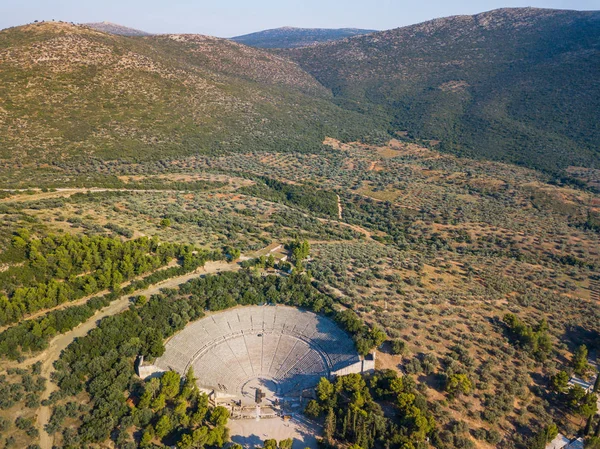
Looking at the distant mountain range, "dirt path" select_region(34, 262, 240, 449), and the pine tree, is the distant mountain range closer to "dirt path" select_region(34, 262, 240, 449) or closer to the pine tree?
"dirt path" select_region(34, 262, 240, 449)

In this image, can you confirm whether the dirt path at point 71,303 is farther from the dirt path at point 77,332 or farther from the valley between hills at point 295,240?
the dirt path at point 77,332

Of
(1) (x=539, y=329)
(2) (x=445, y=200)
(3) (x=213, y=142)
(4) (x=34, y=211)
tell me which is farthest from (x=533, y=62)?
→ (4) (x=34, y=211)

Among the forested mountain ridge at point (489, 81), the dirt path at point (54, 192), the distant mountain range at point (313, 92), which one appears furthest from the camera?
the forested mountain ridge at point (489, 81)

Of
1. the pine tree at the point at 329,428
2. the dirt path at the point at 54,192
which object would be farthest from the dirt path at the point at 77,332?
the dirt path at the point at 54,192

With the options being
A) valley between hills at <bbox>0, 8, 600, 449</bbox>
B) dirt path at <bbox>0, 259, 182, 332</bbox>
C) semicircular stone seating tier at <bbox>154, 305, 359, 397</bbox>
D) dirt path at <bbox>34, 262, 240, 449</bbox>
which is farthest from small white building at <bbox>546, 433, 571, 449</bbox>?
dirt path at <bbox>0, 259, 182, 332</bbox>

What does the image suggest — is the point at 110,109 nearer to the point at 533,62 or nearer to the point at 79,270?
the point at 79,270

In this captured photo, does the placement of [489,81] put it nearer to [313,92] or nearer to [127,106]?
[313,92]
